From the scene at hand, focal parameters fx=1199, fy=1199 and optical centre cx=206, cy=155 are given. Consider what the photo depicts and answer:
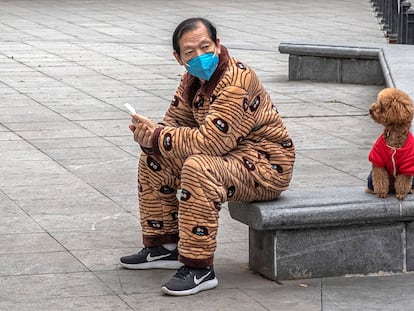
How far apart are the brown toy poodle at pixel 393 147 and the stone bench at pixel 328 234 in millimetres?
78

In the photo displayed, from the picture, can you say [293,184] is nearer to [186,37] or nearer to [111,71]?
[186,37]

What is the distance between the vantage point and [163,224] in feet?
19.6

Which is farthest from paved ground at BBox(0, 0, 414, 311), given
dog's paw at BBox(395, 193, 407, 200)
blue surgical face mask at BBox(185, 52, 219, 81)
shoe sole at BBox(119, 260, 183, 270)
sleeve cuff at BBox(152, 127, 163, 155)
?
blue surgical face mask at BBox(185, 52, 219, 81)

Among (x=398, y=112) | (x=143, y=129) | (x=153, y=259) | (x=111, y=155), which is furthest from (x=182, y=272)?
(x=111, y=155)

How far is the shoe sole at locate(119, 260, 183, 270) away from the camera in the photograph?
19.4 feet

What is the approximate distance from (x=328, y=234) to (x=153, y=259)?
0.88 m

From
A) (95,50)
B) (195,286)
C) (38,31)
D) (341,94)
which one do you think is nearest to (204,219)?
(195,286)

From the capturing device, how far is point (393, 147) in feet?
18.5

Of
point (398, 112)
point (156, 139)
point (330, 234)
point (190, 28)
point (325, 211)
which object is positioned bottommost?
point (330, 234)

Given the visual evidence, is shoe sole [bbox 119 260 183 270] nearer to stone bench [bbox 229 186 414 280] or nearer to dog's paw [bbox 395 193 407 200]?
stone bench [bbox 229 186 414 280]

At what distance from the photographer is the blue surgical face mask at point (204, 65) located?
5.59 metres

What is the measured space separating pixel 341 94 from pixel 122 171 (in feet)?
14.4

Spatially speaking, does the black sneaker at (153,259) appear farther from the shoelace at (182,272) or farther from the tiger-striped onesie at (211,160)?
the shoelace at (182,272)

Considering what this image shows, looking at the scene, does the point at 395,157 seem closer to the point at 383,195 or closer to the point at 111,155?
the point at 383,195
